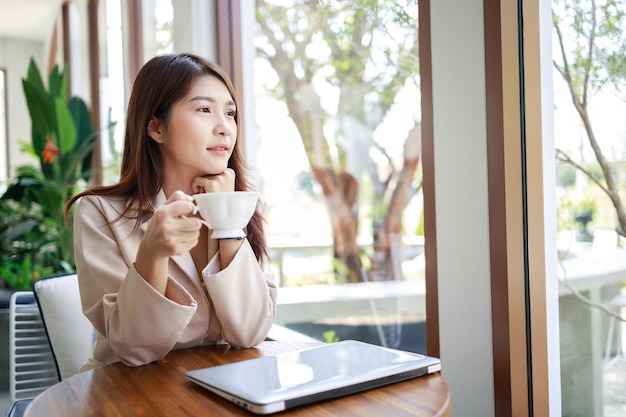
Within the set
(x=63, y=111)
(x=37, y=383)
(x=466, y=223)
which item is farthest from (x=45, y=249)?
(x=466, y=223)

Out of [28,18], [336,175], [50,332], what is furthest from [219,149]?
[28,18]

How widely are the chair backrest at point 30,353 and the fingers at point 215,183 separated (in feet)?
3.29

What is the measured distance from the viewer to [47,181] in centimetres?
349

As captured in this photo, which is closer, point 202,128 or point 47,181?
point 202,128

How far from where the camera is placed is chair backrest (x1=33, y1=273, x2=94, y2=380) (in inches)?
73.0

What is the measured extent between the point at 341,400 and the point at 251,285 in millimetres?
510

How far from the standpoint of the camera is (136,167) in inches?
57.5

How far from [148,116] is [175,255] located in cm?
40

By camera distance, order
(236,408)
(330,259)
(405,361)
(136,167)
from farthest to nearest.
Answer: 1. (330,259)
2. (136,167)
3. (405,361)
4. (236,408)

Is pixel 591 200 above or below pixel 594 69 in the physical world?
below

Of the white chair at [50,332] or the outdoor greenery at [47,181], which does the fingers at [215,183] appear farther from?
the outdoor greenery at [47,181]

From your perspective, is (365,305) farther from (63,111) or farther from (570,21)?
(63,111)

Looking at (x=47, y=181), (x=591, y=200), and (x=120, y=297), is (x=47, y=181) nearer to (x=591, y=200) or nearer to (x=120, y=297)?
(x=120, y=297)

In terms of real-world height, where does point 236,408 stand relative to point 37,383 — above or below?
above
